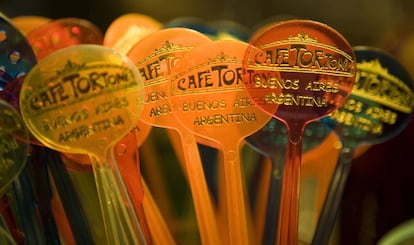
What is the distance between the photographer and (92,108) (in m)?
0.52

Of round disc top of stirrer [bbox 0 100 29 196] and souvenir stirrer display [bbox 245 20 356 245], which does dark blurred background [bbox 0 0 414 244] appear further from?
round disc top of stirrer [bbox 0 100 29 196]

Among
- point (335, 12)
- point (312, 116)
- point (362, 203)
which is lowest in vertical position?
point (362, 203)

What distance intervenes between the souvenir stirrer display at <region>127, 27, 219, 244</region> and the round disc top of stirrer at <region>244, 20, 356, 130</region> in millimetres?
73

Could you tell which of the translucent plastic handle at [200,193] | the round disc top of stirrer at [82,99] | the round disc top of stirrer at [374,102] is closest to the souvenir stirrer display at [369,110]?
the round disc top of stirrer at [374,102]

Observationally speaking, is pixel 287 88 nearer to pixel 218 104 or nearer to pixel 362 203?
pixel 218 104

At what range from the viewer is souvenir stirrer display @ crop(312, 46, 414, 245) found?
0.58 metres

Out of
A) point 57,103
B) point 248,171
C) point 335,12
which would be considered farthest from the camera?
point 335,12

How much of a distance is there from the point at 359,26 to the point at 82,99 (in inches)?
18.4

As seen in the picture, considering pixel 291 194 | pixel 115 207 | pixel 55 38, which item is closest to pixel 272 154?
pixel 291 194

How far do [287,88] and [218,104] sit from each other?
0.07 metres

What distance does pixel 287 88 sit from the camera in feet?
1.77

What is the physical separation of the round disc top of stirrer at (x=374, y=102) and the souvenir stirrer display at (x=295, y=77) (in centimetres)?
4

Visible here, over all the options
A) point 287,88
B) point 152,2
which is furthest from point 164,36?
point 152,2

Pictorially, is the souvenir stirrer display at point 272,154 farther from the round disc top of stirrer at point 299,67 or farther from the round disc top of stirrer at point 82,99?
the round disc top of stirrer at point 82,99
